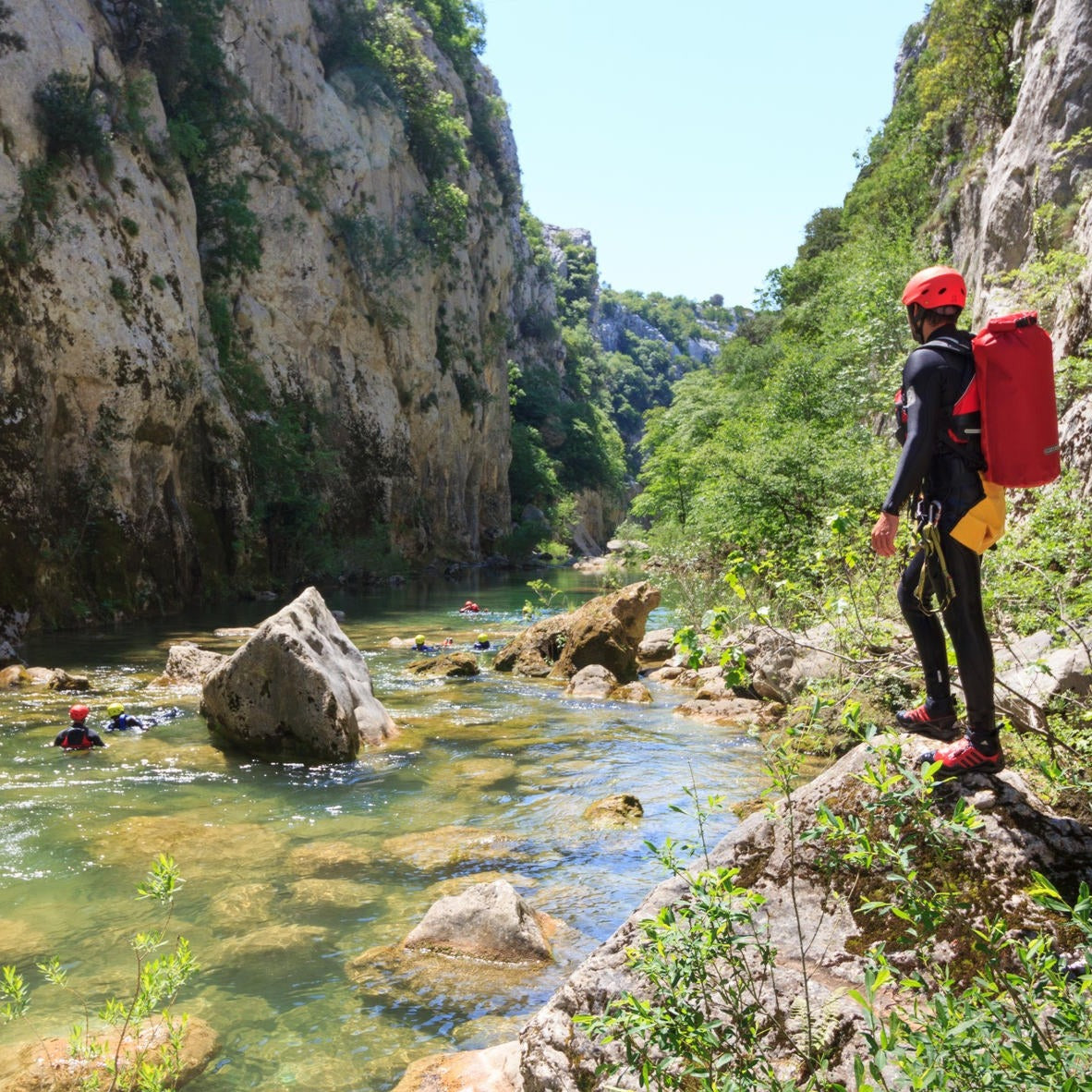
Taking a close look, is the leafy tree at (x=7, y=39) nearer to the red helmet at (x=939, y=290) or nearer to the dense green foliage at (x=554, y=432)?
the red helmet at (x=939, y=290)

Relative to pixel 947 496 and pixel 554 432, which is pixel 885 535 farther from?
pixel 554 432

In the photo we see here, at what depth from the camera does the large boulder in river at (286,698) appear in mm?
10469

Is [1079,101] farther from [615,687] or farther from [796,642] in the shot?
[796,642]

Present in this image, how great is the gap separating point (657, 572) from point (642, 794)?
11234mm

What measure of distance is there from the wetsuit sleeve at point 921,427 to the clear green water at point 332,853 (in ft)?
10.1

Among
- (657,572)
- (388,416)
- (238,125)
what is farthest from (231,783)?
(388,416)

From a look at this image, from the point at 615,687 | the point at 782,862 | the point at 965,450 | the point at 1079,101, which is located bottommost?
the point at 615,687

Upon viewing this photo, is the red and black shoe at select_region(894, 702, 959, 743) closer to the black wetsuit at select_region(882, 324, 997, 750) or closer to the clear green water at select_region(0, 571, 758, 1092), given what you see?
the black wetsuit at select_region(882, 324, 997, 750)

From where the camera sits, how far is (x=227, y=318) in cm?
3052

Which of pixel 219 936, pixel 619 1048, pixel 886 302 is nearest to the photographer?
pixel 619 1048

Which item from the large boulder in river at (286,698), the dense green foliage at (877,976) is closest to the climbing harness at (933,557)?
the dense green foliage at (877,976)

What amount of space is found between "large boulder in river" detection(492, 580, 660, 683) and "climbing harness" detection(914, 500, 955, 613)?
42.1 feet

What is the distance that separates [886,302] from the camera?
2172 centimetres

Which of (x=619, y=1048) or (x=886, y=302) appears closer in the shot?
(x=619, y=1048)
